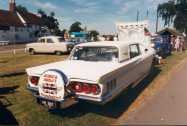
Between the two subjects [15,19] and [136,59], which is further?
→ [15,19]

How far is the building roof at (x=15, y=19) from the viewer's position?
52875 millimetres

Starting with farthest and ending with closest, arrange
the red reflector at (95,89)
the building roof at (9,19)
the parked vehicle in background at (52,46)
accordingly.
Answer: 1. the building roof at (9,19)
2. the parked vehicle in background at (52,46)
3. the red reflector at (95,89)

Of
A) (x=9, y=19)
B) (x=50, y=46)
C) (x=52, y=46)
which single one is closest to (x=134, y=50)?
(x=52, y=46)

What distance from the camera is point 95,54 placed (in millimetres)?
7324

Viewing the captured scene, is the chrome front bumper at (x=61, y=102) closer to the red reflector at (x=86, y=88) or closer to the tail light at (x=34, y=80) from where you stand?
the red reflector at (x=86, y=88)

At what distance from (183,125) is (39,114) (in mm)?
3188

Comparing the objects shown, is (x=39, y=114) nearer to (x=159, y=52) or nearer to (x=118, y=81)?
(x=118, y=81)

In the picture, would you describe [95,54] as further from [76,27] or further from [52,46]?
[76,27]

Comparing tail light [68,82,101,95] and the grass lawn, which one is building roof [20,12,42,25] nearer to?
the grass lawn

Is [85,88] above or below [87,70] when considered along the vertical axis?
below

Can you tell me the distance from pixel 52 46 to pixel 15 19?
38654 millimetres

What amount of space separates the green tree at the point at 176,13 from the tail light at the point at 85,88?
74463mm

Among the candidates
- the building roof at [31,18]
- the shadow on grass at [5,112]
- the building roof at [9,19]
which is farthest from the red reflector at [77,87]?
the building roof at [31,18]

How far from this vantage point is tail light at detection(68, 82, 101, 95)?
5.30 metres
